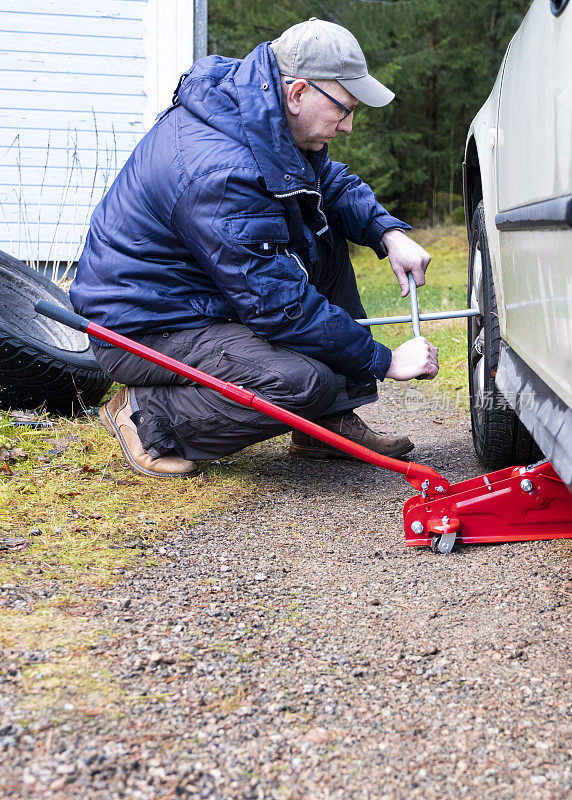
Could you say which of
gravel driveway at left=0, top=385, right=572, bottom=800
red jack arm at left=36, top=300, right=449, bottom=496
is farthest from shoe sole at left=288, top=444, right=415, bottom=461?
red jack arm at left=36, top=300, right=449, bottom=496

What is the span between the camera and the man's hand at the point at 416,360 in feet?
8.86

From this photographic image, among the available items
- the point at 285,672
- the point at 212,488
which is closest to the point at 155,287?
the point at 212,488

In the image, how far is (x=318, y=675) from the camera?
179cm

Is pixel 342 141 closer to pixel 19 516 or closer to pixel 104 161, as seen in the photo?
pixel 104 161

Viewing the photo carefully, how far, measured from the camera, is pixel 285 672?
1795mm

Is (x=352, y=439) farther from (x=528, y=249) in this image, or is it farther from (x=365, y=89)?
(x=528, y=249)

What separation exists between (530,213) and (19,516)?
1.79 metres

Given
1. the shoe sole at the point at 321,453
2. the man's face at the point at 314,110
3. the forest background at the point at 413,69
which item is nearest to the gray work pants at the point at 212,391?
the shoe sole at the point at 321,453

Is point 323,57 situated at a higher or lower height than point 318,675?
higher

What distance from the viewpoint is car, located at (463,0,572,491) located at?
1.65 m

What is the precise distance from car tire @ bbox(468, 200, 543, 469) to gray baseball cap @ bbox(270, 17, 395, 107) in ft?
2.09

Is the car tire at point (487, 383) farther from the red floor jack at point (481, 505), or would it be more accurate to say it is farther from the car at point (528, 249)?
the red floor jack at point (481, 505)

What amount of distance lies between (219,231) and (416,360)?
0.75m

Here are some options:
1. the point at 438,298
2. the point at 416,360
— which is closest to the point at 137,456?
the point at 416,360
